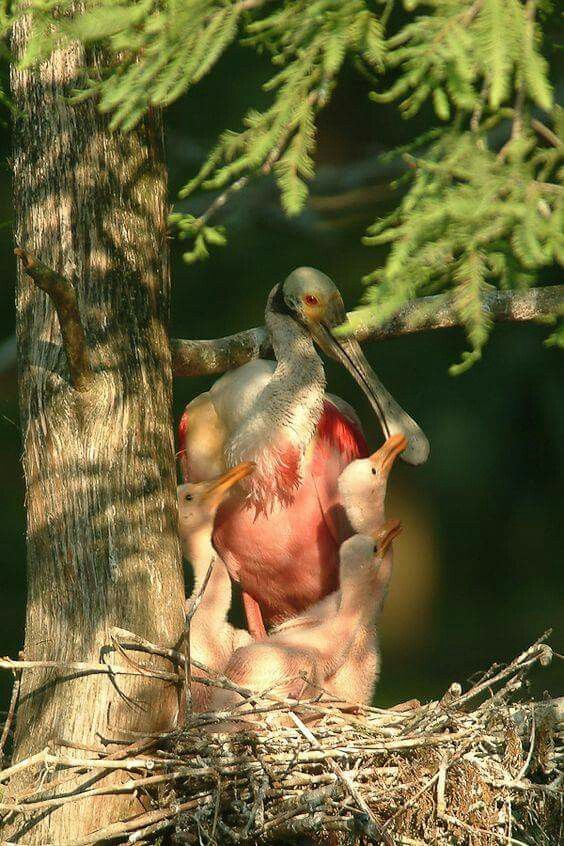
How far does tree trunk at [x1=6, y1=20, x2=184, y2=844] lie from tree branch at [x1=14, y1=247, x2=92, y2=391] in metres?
0.05

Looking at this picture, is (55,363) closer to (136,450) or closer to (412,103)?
(136,450)

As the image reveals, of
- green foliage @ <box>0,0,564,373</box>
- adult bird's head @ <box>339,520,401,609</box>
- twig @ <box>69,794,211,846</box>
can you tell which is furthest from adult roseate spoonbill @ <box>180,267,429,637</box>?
green foliage @ <box>0,0,564,373</box>

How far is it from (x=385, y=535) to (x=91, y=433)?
100cm

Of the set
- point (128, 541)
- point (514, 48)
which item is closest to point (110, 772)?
point (128, 541)

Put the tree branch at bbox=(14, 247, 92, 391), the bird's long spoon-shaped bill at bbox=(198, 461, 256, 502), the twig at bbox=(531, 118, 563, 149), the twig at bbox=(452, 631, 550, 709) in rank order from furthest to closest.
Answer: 1. the bird's long spoon-shaped bill at bbox=(198, 461, 256, 502)
2. the twig at bbox=(452, 631, 550, 709)
3. the tree branch at bbox=(14, 247, 92, 391)
4. the twig at bbox=(531, 118, 563, 149)

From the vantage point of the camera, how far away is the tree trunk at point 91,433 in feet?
8.82

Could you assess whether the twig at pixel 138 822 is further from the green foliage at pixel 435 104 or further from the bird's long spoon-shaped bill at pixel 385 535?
the green foliage at pixel 435 104

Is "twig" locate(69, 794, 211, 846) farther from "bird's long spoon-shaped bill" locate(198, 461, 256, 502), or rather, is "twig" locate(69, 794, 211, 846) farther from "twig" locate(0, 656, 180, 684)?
"bird's long spoon-shaped bill" locate(198, 461, 256, 502)

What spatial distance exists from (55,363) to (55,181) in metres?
0.40

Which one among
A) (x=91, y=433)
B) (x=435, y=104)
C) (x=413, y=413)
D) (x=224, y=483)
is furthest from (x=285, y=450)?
(x=413, y=413)

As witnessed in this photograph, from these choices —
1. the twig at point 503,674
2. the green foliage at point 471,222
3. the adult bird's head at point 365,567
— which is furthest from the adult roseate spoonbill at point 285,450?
the green foliage at point 471,222

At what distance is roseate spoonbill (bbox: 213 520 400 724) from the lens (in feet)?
10.1

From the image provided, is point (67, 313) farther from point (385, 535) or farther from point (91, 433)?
point (385, 535)

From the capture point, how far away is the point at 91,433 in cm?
275
